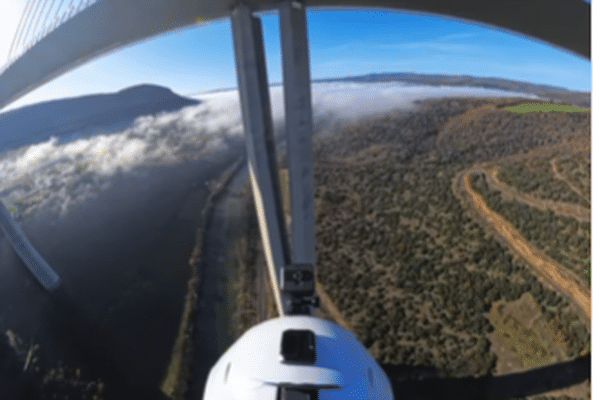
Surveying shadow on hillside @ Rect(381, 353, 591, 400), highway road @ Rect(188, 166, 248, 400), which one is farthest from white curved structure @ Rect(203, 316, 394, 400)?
highway road @ Rect(188, 166, 248, 400)

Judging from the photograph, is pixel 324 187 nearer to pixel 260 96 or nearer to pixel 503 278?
pixel 503 278

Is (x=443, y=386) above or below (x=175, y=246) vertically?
below

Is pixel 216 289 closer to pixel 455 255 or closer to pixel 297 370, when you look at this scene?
pixel 455 255

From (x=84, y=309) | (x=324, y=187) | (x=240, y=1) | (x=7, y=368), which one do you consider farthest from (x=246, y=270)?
(x=240, y=1)

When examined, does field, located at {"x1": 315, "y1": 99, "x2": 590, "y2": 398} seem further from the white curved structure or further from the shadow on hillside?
the white curved structure

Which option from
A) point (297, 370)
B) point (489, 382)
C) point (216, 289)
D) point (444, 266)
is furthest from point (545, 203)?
point (297, 370)
